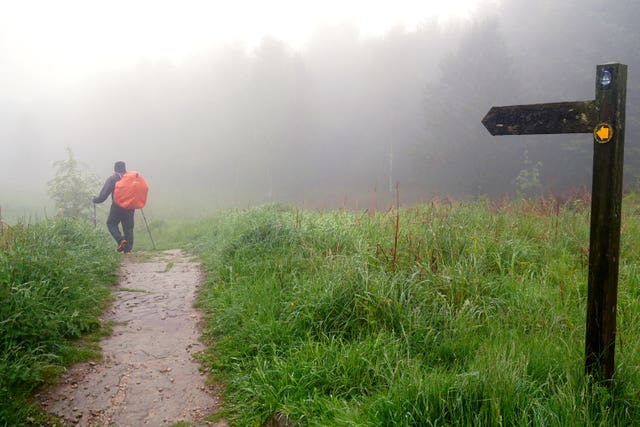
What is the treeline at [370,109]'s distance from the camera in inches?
1240

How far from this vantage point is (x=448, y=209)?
765 cm

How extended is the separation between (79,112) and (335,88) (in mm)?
40778

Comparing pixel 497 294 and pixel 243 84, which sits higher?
pixel 243 84

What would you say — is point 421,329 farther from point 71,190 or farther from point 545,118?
point 71,190

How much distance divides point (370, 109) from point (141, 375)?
44353 millimetres

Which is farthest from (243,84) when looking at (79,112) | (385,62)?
Result: (79,112)

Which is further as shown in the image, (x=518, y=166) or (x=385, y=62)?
(x=385, y=62)

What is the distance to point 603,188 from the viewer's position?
103 inches

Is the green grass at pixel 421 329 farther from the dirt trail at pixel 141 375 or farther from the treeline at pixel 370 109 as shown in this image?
the treeline at pixel 370 109

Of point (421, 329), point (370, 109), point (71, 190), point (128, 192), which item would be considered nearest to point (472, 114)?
point (370, 109)

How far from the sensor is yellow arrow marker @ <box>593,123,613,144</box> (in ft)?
8.41

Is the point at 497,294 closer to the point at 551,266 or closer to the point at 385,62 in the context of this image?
the point at 551,266

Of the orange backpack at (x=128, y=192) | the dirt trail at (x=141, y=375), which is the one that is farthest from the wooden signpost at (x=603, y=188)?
the orange backpack at (x=128, y=192)

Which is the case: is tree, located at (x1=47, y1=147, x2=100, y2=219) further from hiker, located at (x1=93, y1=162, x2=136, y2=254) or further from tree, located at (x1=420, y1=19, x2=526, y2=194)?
tree, located at (x1=420, y1=19, x2=526, y2=194)
